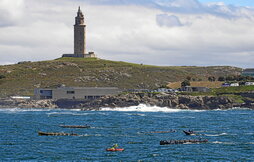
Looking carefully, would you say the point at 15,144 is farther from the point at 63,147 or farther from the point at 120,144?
the point at 120,144

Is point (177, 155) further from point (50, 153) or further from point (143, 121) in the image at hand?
point (143, 121)

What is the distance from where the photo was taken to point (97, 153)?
101812 millimetres

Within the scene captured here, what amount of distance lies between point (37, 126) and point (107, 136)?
1349 inches

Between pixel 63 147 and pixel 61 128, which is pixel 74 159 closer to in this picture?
pixel 63 147

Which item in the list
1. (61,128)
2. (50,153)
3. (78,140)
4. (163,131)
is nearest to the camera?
(50,153)

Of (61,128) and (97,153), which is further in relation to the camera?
(61,128)

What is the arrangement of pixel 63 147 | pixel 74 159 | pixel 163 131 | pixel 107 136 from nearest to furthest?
pixel 74 159, pixel 63 147, pixel 107 136, pixel 163 131

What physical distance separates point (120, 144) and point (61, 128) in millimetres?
38935

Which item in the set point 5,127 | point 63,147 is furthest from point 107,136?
point 5,127

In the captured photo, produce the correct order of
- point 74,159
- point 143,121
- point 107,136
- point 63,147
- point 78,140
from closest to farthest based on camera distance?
point 74,159
point 63,147
point 78,140
point 107,136
point 143,121

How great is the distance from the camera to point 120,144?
11494cm

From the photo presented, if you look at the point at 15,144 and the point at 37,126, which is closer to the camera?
the point at 15,144

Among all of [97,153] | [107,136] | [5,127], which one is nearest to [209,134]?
[107,136]

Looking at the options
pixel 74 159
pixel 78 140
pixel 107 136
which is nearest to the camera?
pixel 74 159
